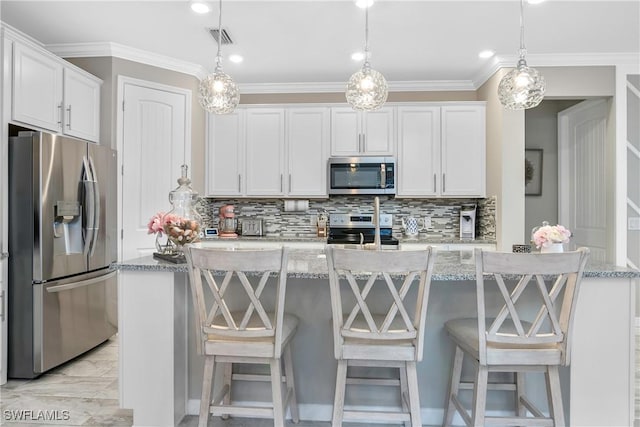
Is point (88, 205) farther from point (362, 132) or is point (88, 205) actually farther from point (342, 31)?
point (362, 132)

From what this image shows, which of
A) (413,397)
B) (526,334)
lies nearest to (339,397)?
(413,397)

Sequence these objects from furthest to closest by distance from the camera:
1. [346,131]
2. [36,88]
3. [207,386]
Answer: [346,131] < [36,88] < [207,386]

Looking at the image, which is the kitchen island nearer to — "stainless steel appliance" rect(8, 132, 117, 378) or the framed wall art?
"stainless steel appliance" rect(8, 132, 117, 378)

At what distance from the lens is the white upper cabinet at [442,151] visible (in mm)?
4184

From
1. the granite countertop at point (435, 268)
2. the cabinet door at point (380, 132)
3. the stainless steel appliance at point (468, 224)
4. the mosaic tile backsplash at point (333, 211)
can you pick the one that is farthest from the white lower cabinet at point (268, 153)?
the granite countertop at point (435, 268)

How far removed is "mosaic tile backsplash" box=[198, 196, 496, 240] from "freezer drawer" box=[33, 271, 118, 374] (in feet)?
4.58

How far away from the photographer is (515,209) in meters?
3.76

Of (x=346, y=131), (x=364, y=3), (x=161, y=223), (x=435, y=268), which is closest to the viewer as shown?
(x=435, y=268)

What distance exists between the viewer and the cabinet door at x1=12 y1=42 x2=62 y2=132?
272cm

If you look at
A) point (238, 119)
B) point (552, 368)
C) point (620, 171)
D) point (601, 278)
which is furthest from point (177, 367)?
point (620, 171)

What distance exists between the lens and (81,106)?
3336mm

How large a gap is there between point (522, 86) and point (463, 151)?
2.08 meters

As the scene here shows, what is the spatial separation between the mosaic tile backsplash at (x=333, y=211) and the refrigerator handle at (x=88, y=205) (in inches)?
53.4

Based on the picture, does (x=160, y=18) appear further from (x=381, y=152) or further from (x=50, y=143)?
(x=381, y=152)
